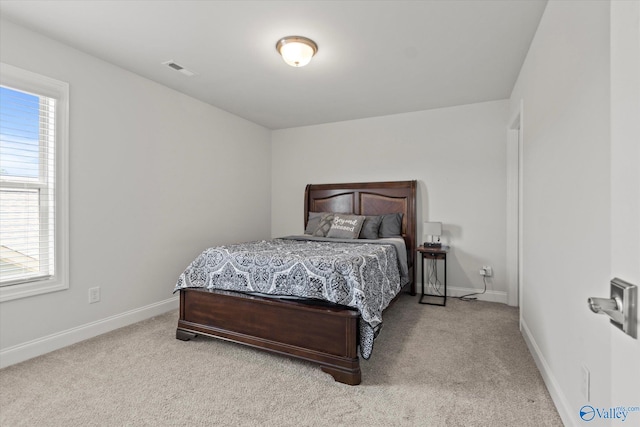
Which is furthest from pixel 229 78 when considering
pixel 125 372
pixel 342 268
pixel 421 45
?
pixel 125 372

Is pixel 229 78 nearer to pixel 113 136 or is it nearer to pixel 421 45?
pixel 113 136

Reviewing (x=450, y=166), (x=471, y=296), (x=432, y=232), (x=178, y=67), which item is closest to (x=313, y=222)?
(x=432, y=232)

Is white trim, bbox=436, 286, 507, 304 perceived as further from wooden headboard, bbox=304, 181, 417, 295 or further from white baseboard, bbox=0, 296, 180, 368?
white baseboard, bbox=0, 296, 180, 368

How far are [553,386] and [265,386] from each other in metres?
1.64

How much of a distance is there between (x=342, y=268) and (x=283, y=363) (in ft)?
2.59

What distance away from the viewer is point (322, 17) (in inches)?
86.0

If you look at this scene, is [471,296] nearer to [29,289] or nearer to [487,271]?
[487,271]

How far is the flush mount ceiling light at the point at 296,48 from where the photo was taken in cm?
242

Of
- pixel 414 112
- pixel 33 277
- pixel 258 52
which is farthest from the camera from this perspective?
pixel 414 112

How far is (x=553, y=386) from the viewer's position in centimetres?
180

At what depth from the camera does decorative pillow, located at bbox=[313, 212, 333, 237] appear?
4.11 m

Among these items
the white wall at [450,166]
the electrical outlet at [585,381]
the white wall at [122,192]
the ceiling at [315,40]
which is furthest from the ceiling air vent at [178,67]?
the electrical outlet at [585,381]

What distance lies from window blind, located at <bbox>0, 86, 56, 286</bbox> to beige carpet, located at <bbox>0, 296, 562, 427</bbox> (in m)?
0.71

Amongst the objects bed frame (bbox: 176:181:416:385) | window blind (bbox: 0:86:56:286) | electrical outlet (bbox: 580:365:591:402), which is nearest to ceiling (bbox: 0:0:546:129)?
window blind (bbox: 0:86:56:286)
